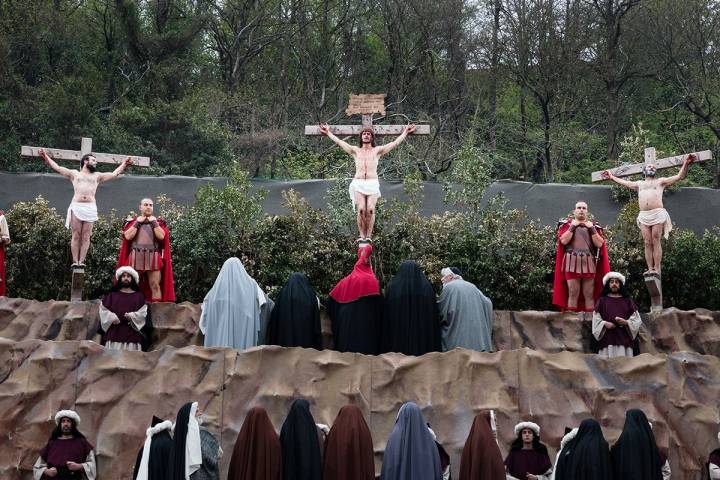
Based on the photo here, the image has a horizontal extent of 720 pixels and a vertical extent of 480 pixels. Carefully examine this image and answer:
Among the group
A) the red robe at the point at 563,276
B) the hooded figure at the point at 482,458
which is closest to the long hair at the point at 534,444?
the hooded figure at the point at 482,458

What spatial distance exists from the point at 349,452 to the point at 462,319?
3.19 metres

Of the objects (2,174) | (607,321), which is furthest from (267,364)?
(2,174)

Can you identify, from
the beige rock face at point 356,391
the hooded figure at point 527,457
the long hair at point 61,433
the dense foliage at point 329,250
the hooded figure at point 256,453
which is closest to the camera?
the hooded figure at point 256,453

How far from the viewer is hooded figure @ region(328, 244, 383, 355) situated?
42.3ft

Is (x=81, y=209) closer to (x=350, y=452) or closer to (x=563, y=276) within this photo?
(x=563, y=276)

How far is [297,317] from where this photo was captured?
501 inches

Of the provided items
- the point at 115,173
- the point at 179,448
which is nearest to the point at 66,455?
the point at 179,448

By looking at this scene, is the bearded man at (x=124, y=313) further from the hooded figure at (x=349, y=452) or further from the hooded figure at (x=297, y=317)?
the hooded figure at (x=349, y=452)

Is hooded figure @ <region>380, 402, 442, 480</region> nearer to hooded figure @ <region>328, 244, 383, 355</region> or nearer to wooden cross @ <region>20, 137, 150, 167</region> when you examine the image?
hooded figure @ <region>328, 244, 383, 355</region>

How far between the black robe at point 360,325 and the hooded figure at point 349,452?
8.40 feet

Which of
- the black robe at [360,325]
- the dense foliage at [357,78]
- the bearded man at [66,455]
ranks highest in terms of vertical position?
the dense foliage at [357,78]

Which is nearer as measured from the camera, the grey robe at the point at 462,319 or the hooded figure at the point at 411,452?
the hooded figure at the point at 411,452

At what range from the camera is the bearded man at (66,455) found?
11109 mm

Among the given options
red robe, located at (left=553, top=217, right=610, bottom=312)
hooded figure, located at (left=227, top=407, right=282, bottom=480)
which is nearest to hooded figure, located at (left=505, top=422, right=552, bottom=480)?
hooded figure, located at (left=227, top=407, right=282, bottom=480)
